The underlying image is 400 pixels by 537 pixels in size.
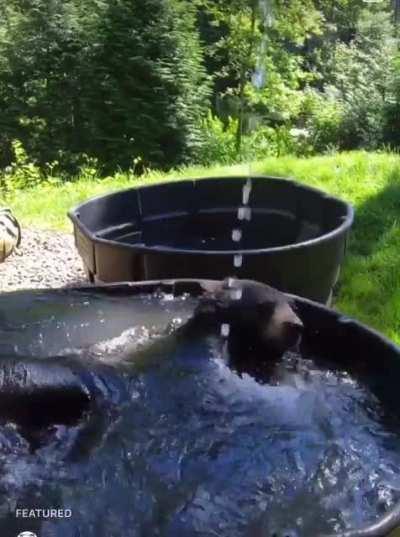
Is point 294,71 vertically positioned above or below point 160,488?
below

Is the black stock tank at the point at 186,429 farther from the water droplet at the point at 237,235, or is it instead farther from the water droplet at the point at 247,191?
the water droplet at the point at 247,191

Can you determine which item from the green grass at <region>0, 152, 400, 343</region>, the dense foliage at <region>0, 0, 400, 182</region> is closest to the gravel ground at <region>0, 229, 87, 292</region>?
→ the green grass at <region>0, 152, 400, 343</region>

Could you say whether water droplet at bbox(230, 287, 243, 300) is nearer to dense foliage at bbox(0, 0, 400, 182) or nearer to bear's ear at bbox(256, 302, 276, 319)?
bear's ear at bbox(256, 302, 276, 319)

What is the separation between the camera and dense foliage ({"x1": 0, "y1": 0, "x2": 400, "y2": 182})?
9.44 metres

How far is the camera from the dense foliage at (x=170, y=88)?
944 cm

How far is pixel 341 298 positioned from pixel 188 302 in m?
1.39

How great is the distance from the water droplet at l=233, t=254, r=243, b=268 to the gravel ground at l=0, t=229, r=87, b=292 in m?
1.55

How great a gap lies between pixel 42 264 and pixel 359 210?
1920mm

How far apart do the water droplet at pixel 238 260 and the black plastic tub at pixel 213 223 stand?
0.22 meters

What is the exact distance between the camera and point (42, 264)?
423 centimetres

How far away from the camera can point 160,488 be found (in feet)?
5.59

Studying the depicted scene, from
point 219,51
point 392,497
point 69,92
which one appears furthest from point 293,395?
point 219,51

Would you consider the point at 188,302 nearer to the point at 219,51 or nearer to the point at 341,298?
the point at 341,298

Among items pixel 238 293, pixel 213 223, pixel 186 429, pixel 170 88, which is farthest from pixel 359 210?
pixel 170 88
